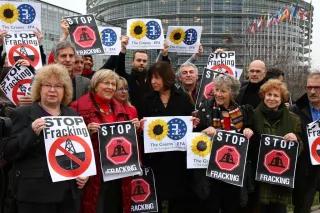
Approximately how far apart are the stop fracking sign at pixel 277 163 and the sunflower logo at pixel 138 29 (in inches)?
128

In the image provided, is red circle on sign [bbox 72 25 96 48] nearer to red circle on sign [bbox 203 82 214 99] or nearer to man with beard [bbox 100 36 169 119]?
man with beard [bbox 100 36 169 119]

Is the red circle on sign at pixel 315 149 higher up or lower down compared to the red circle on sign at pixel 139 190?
higher up

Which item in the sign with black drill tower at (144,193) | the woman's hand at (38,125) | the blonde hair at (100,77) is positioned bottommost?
the sign with black drill tower at (144,193)

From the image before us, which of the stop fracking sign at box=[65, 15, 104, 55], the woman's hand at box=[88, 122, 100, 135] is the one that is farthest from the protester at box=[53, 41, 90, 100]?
the stop fracking sign at box=[65, 15, 104, 55]

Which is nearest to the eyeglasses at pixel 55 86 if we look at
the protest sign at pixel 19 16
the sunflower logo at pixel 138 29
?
the protest sign at pixel 19 16

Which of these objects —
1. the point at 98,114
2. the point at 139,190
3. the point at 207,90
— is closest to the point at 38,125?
the point at 98,114

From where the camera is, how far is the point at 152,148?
5516 mm

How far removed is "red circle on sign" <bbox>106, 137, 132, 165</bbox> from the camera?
194 inches

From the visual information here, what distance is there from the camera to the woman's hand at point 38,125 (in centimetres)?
401

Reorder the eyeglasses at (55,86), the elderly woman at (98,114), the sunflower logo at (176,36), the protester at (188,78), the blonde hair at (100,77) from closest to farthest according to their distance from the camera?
the eyeglasses at (55,86)
the elderly woman at (98,114)
the blonde hair at (100,77)
the protester at (188,78)
the sunflower logo at (176,36)

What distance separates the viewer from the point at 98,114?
194 inches

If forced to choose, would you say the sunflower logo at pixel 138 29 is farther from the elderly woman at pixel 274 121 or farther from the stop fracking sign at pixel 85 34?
the elderly woman at pixel 274 121

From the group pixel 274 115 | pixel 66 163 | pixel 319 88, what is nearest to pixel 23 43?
pixel 66 163

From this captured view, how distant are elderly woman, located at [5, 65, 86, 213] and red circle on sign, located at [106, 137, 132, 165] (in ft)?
2.26
